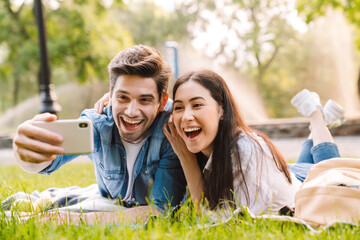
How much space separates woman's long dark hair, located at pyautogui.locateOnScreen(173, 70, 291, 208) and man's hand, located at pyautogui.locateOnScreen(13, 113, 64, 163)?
1.02 meters

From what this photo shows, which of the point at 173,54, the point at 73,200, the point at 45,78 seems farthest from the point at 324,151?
the point at 173,54

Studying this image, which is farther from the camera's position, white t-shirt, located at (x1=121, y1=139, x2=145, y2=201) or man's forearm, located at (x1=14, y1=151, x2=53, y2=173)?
white t-shirt, located at (x1=121, y1=139, x2=145, y2=201)

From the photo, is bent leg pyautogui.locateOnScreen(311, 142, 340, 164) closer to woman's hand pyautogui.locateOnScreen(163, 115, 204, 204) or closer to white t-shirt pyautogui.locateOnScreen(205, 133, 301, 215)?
white t-shirt pyautogui.locateOnScreen(205, 133, 301, 215)

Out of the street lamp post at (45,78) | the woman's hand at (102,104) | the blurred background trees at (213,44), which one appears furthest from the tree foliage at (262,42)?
the woman's hand at (102,104)

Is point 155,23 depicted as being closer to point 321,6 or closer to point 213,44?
point 213,44

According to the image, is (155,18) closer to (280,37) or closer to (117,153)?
(280,37)

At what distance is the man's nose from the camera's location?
2.62 m

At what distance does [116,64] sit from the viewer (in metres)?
2.75

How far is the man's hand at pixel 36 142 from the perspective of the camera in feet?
6.62

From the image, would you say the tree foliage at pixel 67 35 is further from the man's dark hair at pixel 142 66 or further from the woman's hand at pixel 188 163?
the woman's hand at pixel 188 163

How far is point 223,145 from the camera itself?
266 cm

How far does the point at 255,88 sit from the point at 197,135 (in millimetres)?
23205

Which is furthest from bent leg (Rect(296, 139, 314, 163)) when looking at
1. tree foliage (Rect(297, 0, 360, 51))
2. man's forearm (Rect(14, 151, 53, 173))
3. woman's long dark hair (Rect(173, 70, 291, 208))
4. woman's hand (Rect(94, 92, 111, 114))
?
tree foliage (Rect(297, 0, 360, 51))

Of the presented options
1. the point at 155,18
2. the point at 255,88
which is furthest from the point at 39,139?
the point at 155,18
